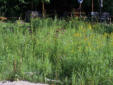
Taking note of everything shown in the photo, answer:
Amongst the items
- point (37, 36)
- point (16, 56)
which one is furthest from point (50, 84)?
point (37, 36)

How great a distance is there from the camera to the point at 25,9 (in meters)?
18.3

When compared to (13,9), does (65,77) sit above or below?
below

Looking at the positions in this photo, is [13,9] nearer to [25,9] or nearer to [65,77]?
[25,9]

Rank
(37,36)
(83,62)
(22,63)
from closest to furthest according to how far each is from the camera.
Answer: (83,62) < (22,63) < (37,36)

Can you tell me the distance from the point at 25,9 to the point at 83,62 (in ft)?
49.6

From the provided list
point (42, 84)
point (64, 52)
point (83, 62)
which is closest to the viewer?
point (42, 84)

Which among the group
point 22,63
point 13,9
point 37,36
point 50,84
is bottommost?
point 50,84

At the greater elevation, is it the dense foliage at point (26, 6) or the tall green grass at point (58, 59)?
the dense foliage at point (26, 6)

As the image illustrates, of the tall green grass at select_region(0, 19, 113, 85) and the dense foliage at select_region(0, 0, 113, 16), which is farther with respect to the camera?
the dense foliage at select_region(0, 0, 113, 16)

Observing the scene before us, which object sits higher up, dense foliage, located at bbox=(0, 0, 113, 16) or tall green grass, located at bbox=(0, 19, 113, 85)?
dense foliage, located at bbox=(0, 0, 113, 16)

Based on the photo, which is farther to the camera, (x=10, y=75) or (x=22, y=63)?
(x=22, y=63)

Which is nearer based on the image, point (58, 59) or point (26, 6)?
point (58, 59)

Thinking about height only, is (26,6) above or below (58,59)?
above

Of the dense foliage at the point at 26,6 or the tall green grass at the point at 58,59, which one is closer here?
the tall green grass at the point at 58,59
